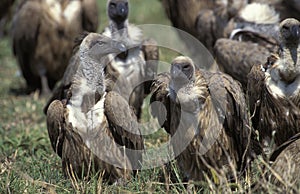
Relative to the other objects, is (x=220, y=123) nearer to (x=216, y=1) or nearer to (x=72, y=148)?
(x=72, y=148)

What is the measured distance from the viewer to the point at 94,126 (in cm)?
579

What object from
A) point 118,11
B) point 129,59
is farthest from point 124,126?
point 118,11

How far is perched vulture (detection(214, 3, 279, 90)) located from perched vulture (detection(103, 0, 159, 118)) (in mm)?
809

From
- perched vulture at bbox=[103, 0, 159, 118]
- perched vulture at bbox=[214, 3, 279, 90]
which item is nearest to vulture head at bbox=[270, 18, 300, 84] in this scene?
perched vulture at bbox=[214, 3, 279, 90]

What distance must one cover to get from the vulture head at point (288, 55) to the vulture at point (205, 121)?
34 cm

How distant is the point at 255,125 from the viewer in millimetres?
6203

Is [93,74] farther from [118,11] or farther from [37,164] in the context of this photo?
[118,11]

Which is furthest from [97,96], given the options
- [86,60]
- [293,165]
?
[293,165]

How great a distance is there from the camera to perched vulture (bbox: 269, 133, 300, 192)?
4.49 metres

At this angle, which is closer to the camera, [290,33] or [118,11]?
[290,33]

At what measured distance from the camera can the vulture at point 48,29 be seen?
10445 mm

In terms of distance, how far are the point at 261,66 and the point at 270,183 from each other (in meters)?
1.64

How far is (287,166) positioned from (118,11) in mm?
3292

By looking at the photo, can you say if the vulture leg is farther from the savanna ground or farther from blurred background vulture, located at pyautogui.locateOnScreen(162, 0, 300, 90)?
blurred background vulture, located at pyautogui.locateOnScreen(162, 0, 300, 90)
